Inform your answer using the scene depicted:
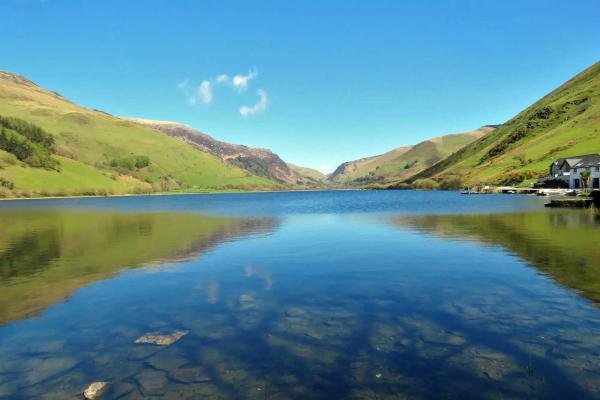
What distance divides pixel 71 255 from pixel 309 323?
98.8 ft

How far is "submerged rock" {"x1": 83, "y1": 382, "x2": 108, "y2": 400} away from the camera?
11312 mm

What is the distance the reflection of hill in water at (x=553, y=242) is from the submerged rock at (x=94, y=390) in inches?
867

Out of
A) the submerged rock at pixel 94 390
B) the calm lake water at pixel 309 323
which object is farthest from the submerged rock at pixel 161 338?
the submerged rock at pixel 94 390

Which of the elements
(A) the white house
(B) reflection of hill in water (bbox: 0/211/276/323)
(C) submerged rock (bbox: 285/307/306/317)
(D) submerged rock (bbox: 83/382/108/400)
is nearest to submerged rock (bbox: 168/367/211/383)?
(D) submerged rock (bbox: 83/382/108/400)

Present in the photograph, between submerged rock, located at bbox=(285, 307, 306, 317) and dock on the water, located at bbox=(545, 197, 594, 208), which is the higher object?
dock on the water, located at bbox=(545, 197, 594, 208)

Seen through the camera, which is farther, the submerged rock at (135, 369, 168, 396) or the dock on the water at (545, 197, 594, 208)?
the dock on the water at (545, 197, 594, 208)

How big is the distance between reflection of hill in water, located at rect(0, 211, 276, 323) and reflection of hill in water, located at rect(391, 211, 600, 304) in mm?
28060

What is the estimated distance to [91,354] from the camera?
1448 cm

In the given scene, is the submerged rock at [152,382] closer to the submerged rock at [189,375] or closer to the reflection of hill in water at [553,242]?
the submerged rock at [189,375]

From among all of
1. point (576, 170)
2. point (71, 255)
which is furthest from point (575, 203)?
point (71, 255)

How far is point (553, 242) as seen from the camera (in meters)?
38.7

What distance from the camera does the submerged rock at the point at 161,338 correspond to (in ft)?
50.5

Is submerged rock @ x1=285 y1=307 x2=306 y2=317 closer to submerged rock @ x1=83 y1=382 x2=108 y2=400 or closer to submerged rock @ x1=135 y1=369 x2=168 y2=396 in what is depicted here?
submerged rock @ x1=135 y1=369 x2=168 y2=396

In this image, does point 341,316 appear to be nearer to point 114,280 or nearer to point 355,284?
point 355,284
